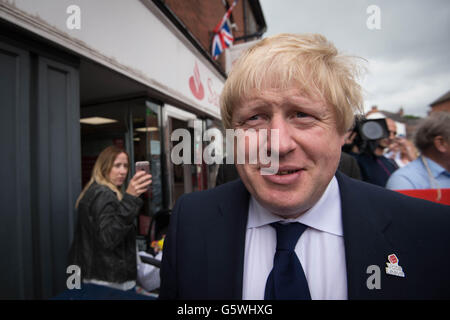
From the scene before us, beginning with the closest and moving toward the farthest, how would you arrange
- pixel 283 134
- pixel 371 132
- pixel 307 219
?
pixel 283 134
pixel 307 219
pixel 371 132

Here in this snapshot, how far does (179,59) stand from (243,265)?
14.4ft

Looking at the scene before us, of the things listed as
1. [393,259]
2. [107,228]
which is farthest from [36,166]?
[393,259]

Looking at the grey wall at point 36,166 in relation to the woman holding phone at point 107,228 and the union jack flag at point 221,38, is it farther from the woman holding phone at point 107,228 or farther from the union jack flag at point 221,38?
the union jack flag at point 221,38

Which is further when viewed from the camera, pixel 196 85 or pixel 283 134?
pixel 196 85

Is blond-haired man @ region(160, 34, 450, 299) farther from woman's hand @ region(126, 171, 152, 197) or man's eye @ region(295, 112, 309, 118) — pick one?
woman's hand @ region(126, 171, 152, 197)

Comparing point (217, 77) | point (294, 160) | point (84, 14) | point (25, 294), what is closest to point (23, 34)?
point (84, 14)

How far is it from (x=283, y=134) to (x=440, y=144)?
2.00 metres

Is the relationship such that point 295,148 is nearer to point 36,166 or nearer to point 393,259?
point 393,259

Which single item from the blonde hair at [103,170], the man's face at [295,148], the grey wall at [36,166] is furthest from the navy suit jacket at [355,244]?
the grey wall at [36,166]

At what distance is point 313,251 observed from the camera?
901 millimetres


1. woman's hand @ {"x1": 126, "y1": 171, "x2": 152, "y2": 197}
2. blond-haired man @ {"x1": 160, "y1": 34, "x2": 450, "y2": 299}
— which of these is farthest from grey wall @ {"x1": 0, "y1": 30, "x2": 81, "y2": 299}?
blond-haired man @ {"x1": 160, "y1": 34, "x2": 450, "y2": 299}

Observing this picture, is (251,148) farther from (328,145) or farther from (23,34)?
(23,34)

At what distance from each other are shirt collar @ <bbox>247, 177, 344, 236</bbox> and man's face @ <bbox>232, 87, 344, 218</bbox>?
8 centimetres

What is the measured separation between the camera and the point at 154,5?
3.44 metres
